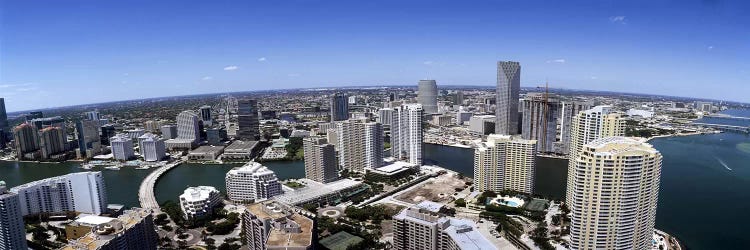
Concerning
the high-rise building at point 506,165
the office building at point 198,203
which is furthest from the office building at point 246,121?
the high-rise building at point 506,165

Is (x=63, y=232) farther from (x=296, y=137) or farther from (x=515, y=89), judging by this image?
(x=515, y=89)

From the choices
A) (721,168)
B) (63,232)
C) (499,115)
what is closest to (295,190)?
(63,232)

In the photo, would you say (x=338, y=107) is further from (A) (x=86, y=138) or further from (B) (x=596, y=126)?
(B) (x=596, y=126)

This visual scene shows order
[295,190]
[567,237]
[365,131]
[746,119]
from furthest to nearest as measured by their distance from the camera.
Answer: [746,119] < [365,131] < [295,190] < [567,237]

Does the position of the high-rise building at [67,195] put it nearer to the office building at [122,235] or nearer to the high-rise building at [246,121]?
the office building at [122,235]

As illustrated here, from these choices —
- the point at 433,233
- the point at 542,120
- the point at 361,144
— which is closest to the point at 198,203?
the point at 361,144

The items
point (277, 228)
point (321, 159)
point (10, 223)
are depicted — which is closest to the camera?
point (277, 228)
